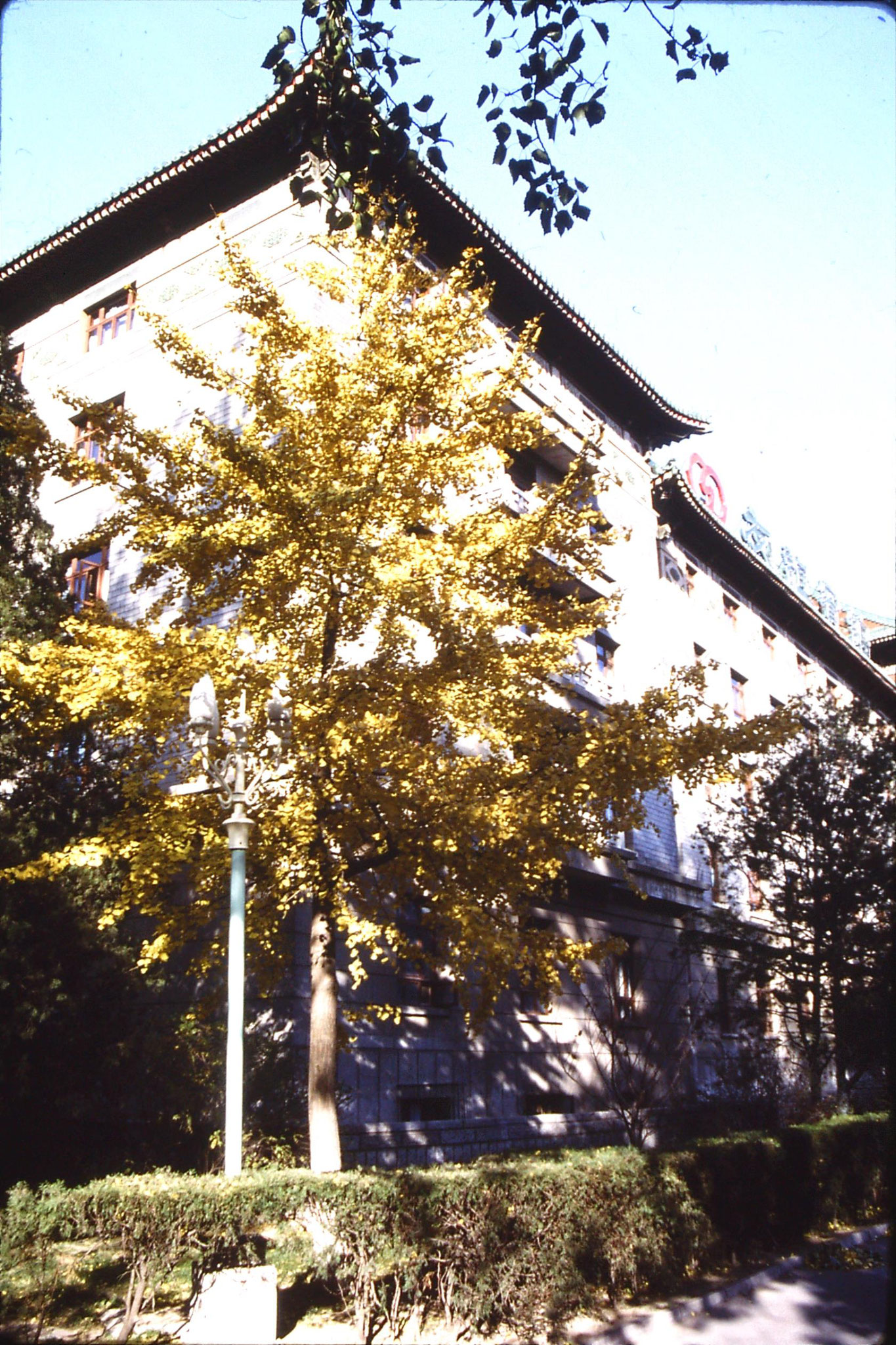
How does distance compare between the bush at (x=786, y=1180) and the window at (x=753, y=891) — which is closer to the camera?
the bush at (x=786, y=1180)

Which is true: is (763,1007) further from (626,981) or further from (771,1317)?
(771,1317)

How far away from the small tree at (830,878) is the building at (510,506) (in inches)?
87.3

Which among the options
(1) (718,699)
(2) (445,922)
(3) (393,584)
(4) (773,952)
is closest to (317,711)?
(3) (393,584)

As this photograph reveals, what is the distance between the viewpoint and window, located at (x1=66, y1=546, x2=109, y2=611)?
1891 cm

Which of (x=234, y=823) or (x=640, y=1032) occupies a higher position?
(x=234, y=823)

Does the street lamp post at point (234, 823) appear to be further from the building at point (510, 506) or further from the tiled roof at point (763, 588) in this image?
the tiled roof at point (763, 588)

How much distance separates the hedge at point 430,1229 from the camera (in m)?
7.68

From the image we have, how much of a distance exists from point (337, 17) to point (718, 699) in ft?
81.1

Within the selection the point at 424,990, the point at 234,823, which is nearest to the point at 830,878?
the point at 424,990

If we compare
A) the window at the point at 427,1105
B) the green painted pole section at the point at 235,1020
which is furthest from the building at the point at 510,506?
the green painted pole section at the point at 235,1020

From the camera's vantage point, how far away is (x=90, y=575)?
62.8ft

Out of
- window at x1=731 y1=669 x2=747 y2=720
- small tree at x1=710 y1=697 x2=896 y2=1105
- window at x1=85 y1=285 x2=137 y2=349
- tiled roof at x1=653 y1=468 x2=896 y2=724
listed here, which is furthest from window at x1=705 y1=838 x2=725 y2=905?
window at x1=85 y1=285 x2=137 y2=349

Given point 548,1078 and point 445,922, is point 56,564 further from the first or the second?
point 548,1078

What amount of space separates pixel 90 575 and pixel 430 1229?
46.7ft
